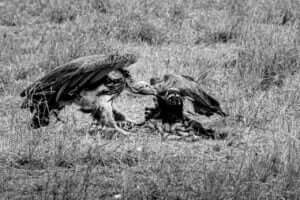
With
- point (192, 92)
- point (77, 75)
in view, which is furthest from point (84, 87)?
point (192, 92)

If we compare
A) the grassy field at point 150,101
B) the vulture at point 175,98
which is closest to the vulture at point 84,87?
the grassy field at point 150,101

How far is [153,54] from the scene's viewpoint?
8492 mm

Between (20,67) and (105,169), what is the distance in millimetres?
3307

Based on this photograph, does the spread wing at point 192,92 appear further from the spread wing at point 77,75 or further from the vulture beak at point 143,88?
the spread wing at point 77,75

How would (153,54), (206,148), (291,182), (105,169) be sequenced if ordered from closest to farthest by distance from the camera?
(291,182), (105,169), (206,148), (153,54)

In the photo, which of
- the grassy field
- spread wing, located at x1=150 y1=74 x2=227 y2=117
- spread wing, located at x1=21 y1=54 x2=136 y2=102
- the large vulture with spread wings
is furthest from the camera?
spread wing, located at x1=150 y1=74 x2=227 y2=117

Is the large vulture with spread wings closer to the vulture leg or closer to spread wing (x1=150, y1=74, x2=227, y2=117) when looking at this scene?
spread wing (x1=150, y1=74, x2=227, y2=117)

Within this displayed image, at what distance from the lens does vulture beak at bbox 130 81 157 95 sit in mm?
5814

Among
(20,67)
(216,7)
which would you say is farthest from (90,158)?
(216,7)

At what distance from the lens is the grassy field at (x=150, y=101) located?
14.7 ft

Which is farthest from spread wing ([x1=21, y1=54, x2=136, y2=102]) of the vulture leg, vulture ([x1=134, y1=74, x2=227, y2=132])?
vulture ([x1=134, y1=74, x2=227, y2=132])

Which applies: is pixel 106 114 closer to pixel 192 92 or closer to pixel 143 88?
pixel 143 88

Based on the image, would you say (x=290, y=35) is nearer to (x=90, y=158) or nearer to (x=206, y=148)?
(x=206, y=148)

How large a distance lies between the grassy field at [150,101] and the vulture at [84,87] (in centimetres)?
13
